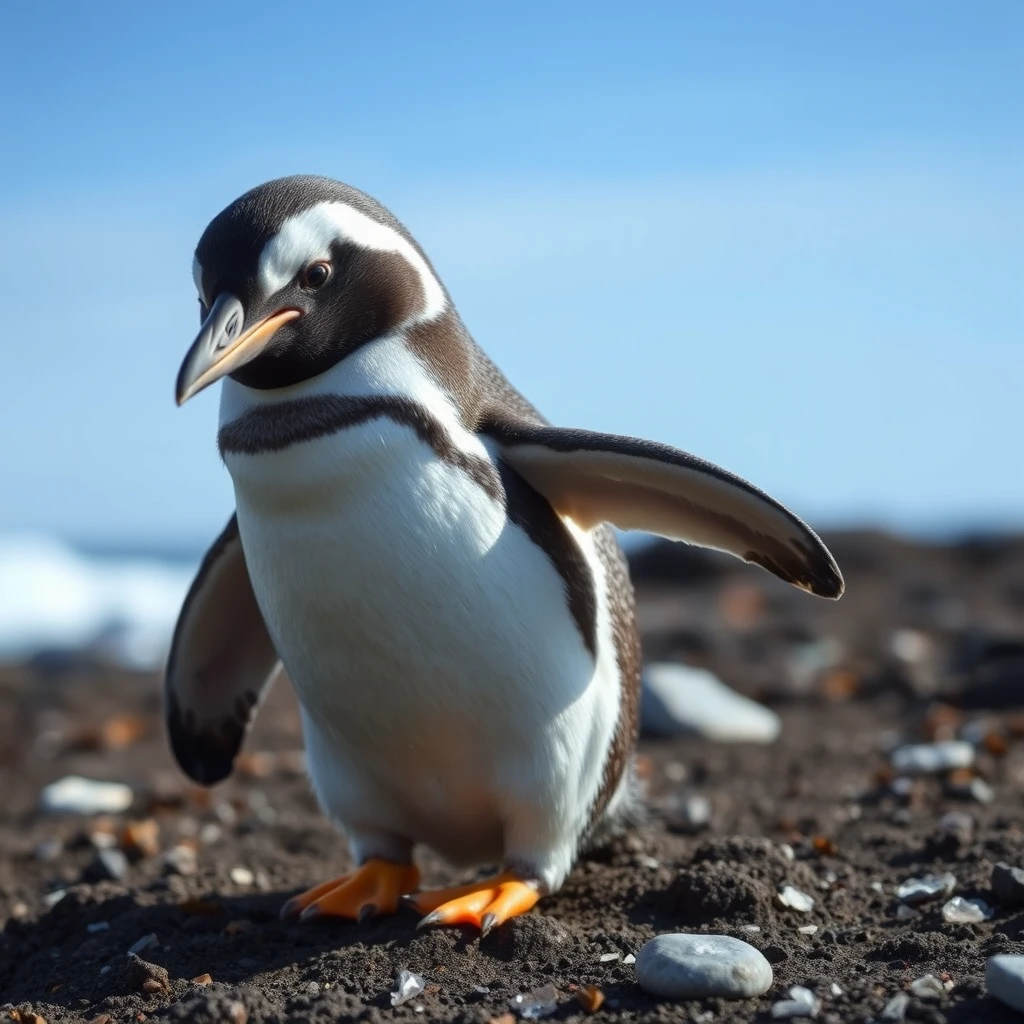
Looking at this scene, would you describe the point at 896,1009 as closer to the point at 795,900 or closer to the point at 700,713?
the point at 795,900

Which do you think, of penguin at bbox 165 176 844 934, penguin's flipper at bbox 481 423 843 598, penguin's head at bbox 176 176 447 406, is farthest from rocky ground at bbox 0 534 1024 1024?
penguin's head at bbox 176 176 447 406

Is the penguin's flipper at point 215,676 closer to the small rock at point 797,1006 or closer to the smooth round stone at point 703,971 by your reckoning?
the smooth round stone at point 703,971

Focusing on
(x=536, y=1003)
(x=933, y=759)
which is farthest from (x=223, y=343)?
(x=933, y=759)

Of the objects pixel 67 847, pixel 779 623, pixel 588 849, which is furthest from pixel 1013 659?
pixel 67 847

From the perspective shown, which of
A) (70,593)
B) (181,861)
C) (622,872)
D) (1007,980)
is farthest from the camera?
(70,593)

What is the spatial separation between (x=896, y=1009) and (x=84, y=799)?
15.7ft

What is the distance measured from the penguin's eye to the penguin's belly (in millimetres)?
389

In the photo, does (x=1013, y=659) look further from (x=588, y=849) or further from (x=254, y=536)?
(x=254, y=536)

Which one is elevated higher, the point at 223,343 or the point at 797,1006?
the point at 223,343

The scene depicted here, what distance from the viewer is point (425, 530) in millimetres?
3758

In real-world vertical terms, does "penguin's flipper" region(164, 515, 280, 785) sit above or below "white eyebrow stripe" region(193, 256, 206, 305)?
below

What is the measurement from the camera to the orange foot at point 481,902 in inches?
151

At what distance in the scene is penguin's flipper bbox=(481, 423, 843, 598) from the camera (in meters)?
3.84

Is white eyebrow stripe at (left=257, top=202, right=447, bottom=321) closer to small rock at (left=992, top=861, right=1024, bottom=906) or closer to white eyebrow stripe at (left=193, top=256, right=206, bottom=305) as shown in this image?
white eyebrow stripe at (left=193, top=256, right=206, bottom=305)
